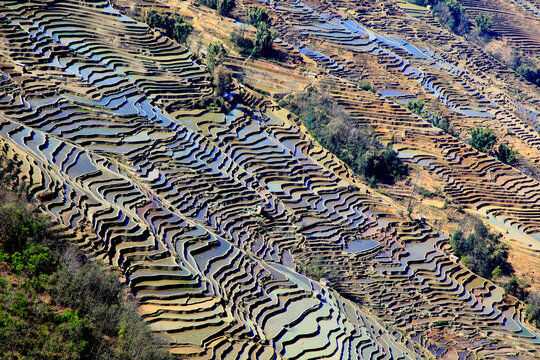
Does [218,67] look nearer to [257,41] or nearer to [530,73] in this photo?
[257,41]

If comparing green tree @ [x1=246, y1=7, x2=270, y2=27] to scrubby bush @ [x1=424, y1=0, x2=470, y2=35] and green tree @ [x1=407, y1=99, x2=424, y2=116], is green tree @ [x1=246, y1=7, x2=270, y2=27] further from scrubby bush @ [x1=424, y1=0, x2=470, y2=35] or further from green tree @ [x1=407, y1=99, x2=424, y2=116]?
scrubby bush @ [x1=424, y1=0, x2=470, y2=35]

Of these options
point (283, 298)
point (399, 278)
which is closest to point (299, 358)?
point (283, 298)

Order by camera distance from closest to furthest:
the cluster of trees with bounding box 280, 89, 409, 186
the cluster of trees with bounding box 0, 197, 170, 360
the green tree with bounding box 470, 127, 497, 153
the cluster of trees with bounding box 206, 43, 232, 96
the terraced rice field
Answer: the cluster of trees with bounding box 0, 197, 170, 360 → the terraced rice field → the cluster of trees with bounding box 206, 43, 232, 96 → the cluster of trees with bounding box 280, 89, 409, 186 → the green tree with bounding box 470, 127, 497, 153

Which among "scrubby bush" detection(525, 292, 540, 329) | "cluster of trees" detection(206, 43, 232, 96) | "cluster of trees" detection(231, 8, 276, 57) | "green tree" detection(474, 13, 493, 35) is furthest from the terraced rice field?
"green tree" detection(474, 13, 493, 35)

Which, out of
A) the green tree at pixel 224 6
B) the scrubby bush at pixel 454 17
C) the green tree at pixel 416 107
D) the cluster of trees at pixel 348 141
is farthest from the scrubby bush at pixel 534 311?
the scrubby bush at pixel 454 17

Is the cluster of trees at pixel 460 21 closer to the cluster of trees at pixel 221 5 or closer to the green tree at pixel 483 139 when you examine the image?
the green tree at pixel 483 139

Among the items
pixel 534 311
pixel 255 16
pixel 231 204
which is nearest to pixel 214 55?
pixel 255 16
